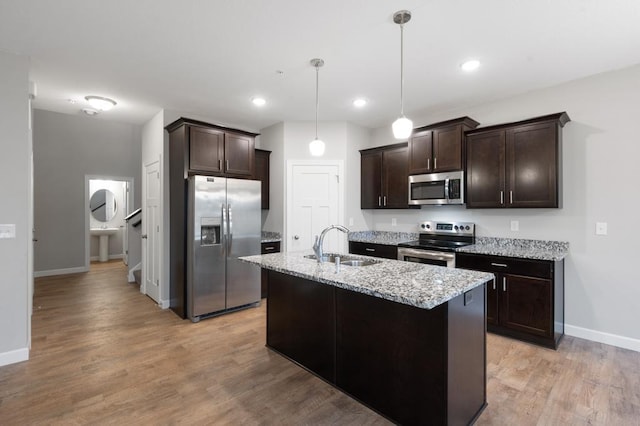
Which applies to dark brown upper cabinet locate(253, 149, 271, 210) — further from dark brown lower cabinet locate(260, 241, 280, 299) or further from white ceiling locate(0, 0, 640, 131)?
white ceiling locate(0, 0, 640, 131)

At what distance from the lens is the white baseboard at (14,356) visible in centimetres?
268

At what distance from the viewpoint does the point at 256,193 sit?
432cm

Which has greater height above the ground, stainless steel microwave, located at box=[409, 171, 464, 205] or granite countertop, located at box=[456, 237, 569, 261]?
stainless steel microwave, located at box=[409, 171, 464, 205]

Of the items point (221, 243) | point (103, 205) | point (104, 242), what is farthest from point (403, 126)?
point (103, 205)

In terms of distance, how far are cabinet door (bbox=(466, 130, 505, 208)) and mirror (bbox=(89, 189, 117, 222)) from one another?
8659mm

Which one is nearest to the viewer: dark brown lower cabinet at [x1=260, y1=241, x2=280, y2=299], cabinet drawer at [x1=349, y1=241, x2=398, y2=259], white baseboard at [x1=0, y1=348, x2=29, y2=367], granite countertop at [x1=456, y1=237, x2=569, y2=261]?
white baseboard at [x1=0, y1=348, x2=29, y2=367]

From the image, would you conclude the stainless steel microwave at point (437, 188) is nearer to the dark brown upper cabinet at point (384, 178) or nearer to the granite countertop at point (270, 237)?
the dark brown upper cabinet at point (384, 178)

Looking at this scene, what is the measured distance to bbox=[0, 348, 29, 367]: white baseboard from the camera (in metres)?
2.68

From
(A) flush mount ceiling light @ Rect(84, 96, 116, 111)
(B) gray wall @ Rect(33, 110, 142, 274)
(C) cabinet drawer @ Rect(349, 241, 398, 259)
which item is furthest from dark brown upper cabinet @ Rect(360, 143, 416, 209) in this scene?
(B) gray wall @ Rect(33, 110, 142, 274)

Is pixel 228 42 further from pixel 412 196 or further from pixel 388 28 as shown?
pixel 412 196

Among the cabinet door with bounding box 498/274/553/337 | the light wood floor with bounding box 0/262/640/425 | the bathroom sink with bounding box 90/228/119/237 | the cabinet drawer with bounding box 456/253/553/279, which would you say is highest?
the bathroom sink with bounding box 90/228/119/237

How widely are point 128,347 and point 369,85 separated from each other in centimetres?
367

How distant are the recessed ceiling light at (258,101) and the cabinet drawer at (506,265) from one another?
2.97 metres

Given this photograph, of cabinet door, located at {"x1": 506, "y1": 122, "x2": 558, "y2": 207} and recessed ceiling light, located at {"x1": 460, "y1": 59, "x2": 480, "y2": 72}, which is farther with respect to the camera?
cabinet door, located at {"x1": 506, "y1": 122, "x2": 558, "y2": 207}
